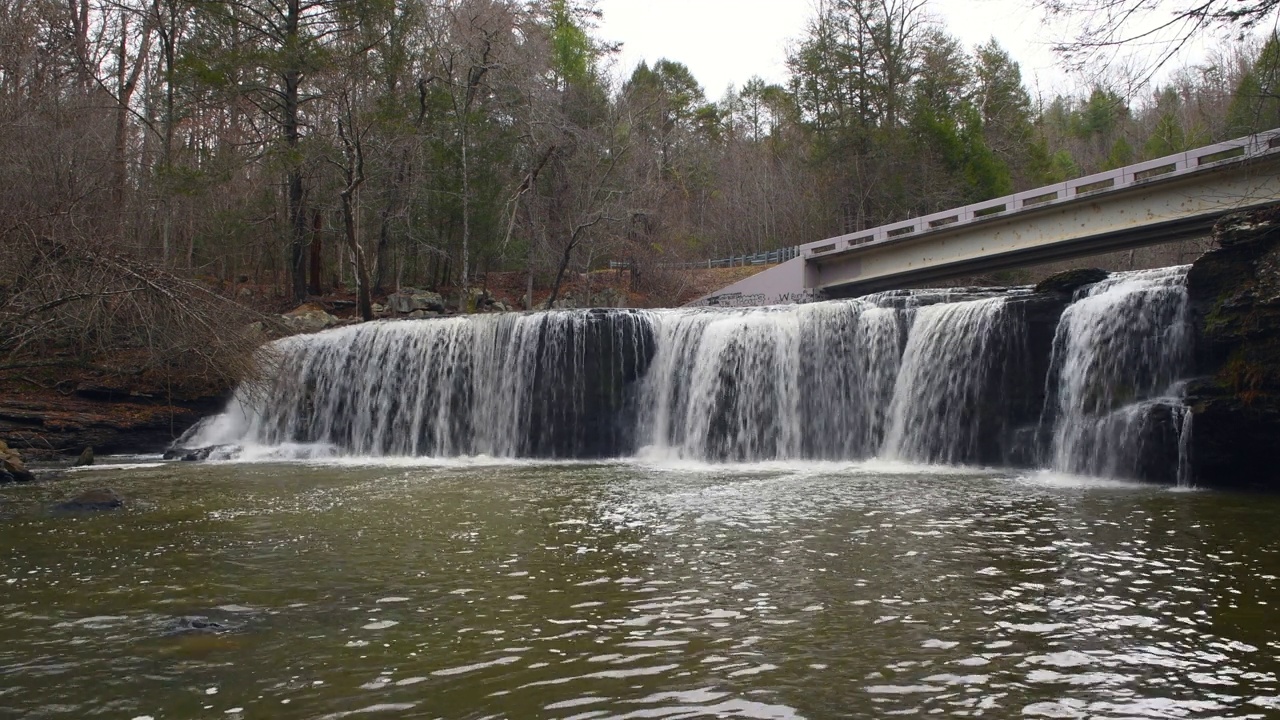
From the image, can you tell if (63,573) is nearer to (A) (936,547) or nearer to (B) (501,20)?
(A) (936,547)

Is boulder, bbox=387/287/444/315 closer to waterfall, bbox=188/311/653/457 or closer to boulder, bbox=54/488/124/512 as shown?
waterfall, bbox=188/311/653/457

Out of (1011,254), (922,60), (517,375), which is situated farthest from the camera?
(922,60)

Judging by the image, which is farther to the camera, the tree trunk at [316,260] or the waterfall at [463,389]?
the tree trunk at [316,260]

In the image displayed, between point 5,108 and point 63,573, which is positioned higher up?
point 5,108

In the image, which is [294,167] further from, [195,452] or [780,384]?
[780,384]

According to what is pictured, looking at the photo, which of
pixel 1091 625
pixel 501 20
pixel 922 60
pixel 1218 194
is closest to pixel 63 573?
pixel 1091 625

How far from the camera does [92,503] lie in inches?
421

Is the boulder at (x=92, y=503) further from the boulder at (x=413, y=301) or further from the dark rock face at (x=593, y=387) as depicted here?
the boulder at (x=413, y=301)

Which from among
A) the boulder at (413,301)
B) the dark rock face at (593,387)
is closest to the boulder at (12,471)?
the dark rock face at (593,387)

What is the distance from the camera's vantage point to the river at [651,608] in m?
4.48

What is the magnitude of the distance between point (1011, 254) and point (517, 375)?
14821mm

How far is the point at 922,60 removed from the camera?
38938 millimetres

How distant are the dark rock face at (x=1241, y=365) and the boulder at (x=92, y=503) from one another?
13579 mm

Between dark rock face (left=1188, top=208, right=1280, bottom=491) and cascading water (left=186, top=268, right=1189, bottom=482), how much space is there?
0.42 meters
